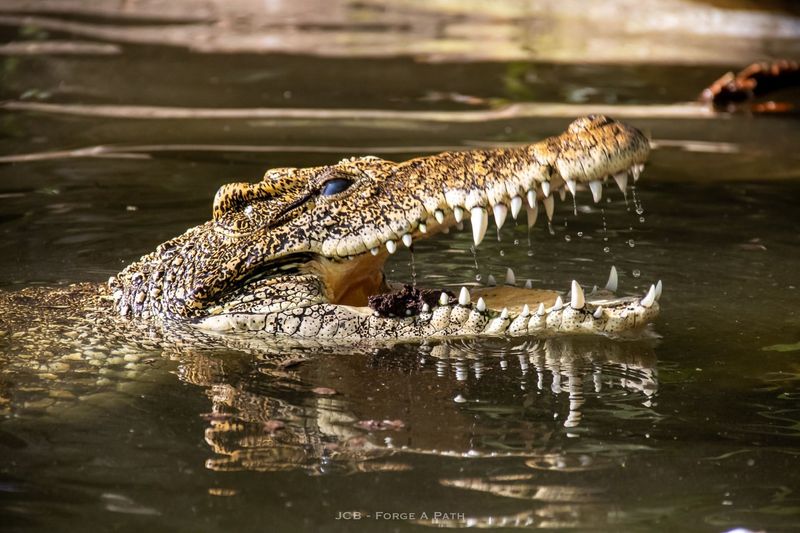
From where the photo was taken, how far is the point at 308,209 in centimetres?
666

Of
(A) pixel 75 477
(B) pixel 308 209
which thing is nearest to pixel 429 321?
(B) pixel 308 209

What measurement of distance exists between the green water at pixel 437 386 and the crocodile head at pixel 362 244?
22 cm

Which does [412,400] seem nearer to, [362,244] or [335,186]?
[362,244]

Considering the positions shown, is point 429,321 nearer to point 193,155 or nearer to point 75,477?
point 75,477

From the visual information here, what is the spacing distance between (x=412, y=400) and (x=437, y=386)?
24 centimetres

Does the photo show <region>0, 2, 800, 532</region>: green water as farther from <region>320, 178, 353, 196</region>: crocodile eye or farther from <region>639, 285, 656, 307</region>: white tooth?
<region>320, 178, 353, 196</region>: crocodile eye

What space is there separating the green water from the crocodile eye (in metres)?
0.84

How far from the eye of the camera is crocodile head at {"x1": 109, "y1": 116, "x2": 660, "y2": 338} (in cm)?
627

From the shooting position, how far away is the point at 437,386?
20.2 feet

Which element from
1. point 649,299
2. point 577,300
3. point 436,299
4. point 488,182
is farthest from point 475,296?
point 649,299

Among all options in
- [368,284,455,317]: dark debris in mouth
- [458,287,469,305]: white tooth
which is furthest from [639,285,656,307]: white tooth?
[368,284,455,317]: dark debris in mouth

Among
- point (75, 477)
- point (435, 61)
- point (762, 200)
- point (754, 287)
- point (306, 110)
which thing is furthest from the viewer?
point (435, 61)

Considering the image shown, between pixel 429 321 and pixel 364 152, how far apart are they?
5.49m

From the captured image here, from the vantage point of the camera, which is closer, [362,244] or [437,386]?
[437,386]
